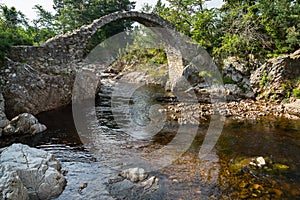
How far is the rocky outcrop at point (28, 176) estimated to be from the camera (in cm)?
373

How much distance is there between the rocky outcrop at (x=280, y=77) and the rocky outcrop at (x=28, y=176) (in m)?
12.9

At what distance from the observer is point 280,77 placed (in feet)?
43.6

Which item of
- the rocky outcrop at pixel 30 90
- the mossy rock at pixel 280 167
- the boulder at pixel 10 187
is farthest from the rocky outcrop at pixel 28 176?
the mossy rock at pixel 280 167

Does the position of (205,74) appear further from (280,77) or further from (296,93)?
(296,93)

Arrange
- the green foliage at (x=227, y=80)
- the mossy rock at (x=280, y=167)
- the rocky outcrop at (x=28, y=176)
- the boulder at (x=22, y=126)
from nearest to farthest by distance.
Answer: the rocky outcrop at (x=28, y=176)
the mossy rock at (x=280, y=167)
the boulder at (x=22, y=126)
the green foliage at (x=227, y=80)

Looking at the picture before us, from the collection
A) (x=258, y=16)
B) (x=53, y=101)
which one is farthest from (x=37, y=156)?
(x=258, y=16)

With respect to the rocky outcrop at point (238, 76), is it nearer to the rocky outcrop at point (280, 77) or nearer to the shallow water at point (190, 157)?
the rocky outcrop at point (280, 77)

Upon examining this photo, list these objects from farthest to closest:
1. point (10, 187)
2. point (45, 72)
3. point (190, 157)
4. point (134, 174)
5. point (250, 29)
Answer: point (250, 29)
point (45, 72)
point (190, 157)
point (134, 174)
point (10, 187)

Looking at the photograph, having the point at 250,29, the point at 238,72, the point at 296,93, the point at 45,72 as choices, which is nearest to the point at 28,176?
the point at 45,72

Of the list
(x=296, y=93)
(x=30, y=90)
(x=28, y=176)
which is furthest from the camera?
(x=296, y=93)

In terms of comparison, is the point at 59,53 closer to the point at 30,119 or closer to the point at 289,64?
the point at 30,119

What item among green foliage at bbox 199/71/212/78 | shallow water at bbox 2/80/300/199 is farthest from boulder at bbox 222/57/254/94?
shallow water at bbox 2/80/300/199

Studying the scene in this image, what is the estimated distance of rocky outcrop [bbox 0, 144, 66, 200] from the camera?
373 cm

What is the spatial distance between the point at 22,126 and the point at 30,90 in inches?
110
